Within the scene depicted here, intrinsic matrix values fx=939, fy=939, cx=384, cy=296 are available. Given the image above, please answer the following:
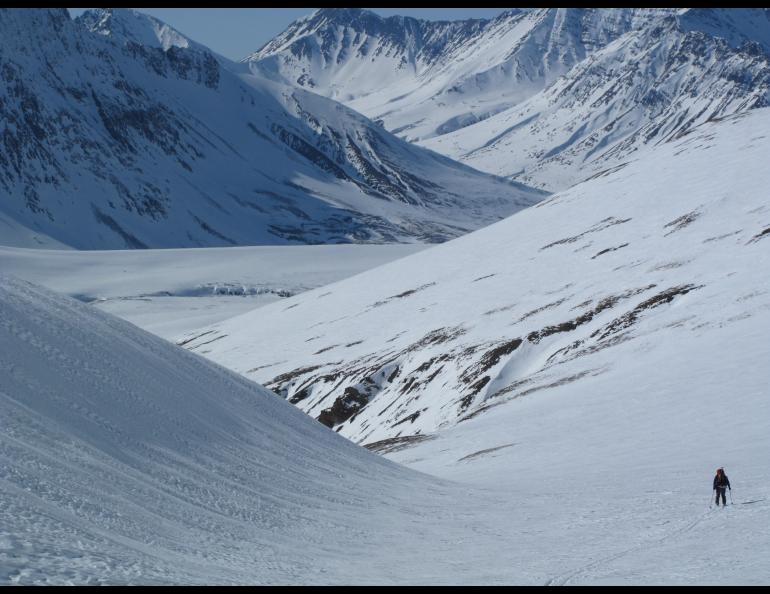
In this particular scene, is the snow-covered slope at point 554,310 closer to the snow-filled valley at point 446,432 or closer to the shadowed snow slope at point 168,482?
the snow-filled valley at point 446,432

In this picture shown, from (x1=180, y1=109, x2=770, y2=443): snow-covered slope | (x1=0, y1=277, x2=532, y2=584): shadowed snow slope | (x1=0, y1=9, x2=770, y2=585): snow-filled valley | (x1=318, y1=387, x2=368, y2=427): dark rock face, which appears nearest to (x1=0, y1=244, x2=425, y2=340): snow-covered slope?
(x1=180, y1=109, x2=770, y2=443): snow-covered slope

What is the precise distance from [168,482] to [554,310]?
5146cm

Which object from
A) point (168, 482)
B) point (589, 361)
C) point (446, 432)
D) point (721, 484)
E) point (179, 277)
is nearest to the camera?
point (168, 482)

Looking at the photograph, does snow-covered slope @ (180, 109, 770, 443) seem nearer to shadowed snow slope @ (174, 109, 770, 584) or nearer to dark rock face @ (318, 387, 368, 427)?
dark rock face @ (318, 387, 368, 427)

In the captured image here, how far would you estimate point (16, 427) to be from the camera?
20688mm

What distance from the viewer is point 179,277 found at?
182 metres

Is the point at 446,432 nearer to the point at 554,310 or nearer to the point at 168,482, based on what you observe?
the point at 554,310

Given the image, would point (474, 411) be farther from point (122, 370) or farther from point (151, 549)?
point (151, 549)

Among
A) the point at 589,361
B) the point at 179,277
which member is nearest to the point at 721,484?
the point at 589,361

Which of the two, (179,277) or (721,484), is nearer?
(721,484)

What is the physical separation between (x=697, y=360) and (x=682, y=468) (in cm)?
1747

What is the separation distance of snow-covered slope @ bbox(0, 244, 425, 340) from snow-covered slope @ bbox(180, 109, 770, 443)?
4166cm

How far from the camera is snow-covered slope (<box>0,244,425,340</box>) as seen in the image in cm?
15875

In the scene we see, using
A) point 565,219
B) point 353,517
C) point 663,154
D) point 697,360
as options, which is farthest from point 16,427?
point 663,154
